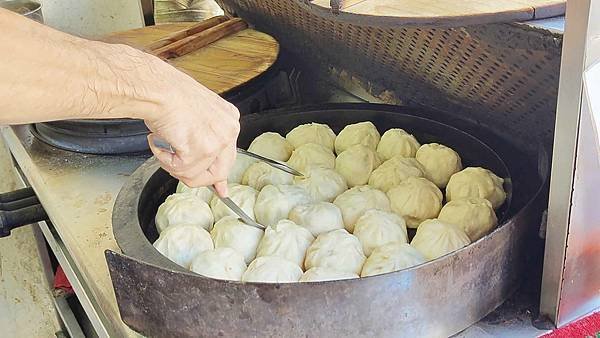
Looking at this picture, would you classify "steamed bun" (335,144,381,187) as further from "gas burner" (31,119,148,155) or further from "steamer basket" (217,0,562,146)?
"gas burner" (31,119,148,155)

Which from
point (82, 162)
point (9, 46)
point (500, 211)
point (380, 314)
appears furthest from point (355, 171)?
point (9, 46)

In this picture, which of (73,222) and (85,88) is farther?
(73,222)

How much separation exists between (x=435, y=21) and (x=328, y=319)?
16.9 inches

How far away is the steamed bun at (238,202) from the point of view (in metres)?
1.25

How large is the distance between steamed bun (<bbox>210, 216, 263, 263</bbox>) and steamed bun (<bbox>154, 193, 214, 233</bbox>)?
59 mm

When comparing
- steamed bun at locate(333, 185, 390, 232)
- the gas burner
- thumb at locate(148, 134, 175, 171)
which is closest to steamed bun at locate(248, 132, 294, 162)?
steamed bun at locate(333, 185, 390, 232)

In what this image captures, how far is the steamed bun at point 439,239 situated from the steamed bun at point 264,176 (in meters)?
0.33

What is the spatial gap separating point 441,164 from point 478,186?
0.13 metres

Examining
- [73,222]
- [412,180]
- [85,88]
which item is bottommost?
[73,222]

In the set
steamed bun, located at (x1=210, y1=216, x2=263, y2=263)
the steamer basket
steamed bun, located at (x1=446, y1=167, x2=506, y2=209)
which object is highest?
the steamer basket

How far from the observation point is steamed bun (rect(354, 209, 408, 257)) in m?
1.12

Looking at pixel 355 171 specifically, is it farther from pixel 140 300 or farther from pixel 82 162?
pixel 82 162

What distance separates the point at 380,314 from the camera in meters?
0.93

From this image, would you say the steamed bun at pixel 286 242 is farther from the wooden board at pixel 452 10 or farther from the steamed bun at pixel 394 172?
the wooden board at pixel 452 10
